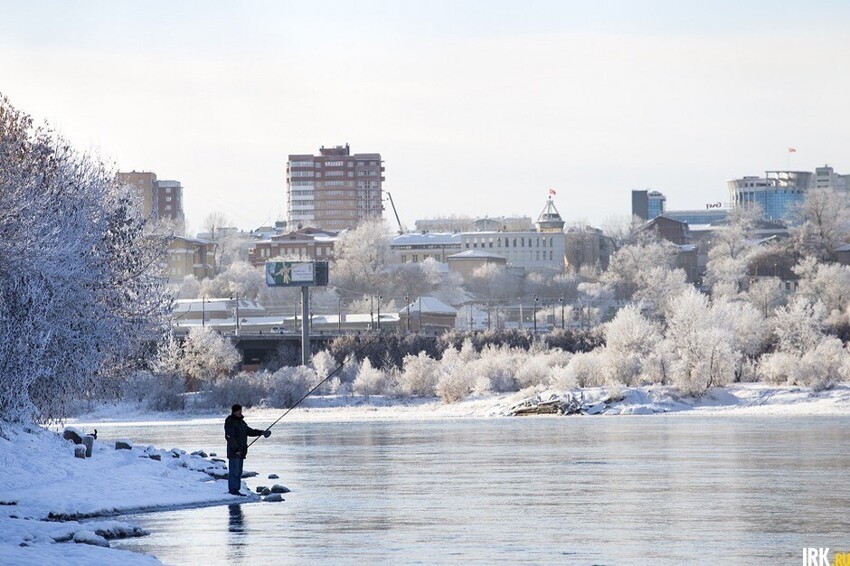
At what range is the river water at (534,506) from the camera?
1964 cm

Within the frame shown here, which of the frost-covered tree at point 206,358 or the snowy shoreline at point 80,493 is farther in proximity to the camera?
the frost-covered tree at point 206,358

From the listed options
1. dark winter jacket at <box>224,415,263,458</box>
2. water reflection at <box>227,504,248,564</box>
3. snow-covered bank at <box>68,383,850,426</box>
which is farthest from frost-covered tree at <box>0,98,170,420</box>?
snow-covered bank at <box>68,383,850,426</box>

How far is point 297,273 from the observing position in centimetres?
13238

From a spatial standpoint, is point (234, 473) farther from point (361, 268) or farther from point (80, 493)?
point (361, 268)

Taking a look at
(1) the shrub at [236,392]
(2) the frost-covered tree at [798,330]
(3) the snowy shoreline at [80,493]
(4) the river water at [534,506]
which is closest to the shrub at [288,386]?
(1) the shrub at [236,392]

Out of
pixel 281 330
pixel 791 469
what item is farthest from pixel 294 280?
pixel 791 469

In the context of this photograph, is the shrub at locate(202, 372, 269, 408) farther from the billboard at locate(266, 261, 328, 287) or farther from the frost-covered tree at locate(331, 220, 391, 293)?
the frost-covered tree at locate(331, 220, 391, 293)

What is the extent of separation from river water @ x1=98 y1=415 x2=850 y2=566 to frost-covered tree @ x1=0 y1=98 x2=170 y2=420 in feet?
13.8

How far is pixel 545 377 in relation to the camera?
293ft

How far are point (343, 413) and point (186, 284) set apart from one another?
9950cm

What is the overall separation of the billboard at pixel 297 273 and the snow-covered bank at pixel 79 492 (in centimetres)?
9761

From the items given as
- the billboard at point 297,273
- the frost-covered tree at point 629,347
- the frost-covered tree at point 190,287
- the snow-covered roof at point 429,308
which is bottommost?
the frost-covered tree at point 629,347

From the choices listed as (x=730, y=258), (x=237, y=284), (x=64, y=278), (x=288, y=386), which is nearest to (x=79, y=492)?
(x=64, y=278)

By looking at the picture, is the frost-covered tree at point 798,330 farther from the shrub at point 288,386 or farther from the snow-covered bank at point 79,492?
the snow-covered bank at point 79,492
